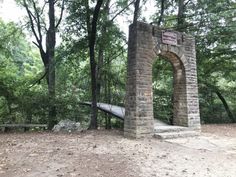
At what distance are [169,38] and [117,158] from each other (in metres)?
4.59

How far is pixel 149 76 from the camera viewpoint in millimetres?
7578

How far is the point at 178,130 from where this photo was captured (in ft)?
26.1

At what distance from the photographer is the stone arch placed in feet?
23.9

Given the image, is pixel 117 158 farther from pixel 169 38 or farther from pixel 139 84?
pixel 169 38

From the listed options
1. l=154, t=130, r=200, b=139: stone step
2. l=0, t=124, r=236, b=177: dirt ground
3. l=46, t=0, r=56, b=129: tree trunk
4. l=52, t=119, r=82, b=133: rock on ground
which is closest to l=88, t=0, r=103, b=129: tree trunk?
l=52, t=119, r=82, b=133: rock on ground

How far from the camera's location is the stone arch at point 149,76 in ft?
23.9

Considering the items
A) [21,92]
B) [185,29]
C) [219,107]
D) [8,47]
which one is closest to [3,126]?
[21,92]

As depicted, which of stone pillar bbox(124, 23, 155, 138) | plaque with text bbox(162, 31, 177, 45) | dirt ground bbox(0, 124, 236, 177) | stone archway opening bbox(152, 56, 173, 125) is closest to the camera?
dirt ground bbox(0, 124, 236, 177)

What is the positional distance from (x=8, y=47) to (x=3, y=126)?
5022 millimetres

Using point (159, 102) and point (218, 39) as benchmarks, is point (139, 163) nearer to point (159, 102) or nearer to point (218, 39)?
point (159, 102)

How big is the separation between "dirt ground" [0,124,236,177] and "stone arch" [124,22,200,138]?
702mm

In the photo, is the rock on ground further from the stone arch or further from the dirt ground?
the stone arch

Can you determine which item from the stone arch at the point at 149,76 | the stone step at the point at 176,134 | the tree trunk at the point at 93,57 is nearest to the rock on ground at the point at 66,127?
the tree trunk at the point at 93,57

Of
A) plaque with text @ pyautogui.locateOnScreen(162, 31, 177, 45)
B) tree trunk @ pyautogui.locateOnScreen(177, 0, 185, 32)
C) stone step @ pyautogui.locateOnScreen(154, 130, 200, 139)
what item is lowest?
stone step @ pyautogui.locateOnScreen(154, 130, 200, 139)
